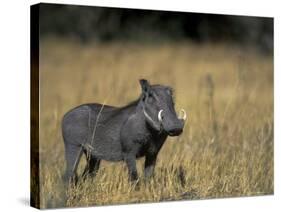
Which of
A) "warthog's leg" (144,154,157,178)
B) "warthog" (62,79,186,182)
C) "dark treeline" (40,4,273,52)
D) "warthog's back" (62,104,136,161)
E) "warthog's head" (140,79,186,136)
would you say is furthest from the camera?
"dark treeline" (40,4,273,52)

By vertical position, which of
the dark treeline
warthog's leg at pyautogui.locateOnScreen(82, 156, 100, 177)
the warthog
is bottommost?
warthog's leg at pyautogui.locateOnScreen(82, 156, 100, 177)

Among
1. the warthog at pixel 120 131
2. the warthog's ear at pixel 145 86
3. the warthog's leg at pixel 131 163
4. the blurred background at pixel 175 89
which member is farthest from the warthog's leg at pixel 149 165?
the warthog's ear at pixel 145 86

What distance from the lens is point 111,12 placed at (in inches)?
442

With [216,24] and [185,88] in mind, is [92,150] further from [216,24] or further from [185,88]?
[185,88]

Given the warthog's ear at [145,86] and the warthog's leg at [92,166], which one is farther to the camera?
the warthog's leg at [92,166]

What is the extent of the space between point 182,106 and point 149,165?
2342 mm

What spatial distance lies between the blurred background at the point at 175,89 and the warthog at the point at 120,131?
0.16 m

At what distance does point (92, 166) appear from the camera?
35.0ft

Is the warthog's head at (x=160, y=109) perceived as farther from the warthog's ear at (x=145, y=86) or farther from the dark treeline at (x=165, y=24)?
the dark treeline at (x=165, y=24)

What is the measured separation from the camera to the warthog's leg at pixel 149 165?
10656mm

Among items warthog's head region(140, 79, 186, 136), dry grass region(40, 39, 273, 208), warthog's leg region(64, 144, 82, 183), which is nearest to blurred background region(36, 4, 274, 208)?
dry grass region(40, 39, 273, 208)

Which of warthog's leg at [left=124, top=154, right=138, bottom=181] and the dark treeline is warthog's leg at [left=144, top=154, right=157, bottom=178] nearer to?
warthog's leg at [left=124, top=154, right=138, bottom=181]

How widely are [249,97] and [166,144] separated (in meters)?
1.32

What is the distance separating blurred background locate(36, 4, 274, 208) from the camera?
10727 millimetres
